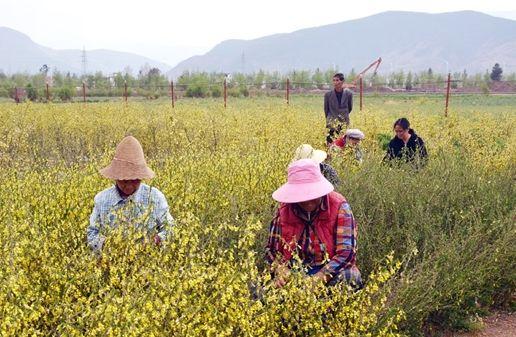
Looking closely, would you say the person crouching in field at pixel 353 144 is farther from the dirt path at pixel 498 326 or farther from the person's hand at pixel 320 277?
the person's hand at pixel 320 277

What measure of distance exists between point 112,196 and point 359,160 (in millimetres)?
3066

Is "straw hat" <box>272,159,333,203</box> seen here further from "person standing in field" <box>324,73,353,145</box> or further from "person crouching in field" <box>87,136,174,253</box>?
"person standing in field" <box>324,73,353,145</box>

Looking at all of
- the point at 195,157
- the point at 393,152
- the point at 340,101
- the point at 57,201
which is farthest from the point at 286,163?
the point at 340,101

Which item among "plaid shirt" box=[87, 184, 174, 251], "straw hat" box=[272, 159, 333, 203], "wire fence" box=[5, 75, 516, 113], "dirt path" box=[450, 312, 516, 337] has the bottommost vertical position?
"dirt path" box=[450, 312, 516, 337]

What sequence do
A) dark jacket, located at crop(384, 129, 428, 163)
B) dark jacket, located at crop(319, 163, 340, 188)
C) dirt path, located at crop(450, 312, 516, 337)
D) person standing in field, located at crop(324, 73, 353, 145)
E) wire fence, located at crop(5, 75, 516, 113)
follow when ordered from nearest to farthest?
1. dirt path, located at crop(450, 312, 516, 337)
2. dark jacket, located at crop(319, 163, 340, 188)
3. dark jacket, located at crop(384, 129, 428, 163)
4. person standing in field, located at crop(324, 73, 353, 145)
5. wire fence, located at crop(5, 75, 516, 113)

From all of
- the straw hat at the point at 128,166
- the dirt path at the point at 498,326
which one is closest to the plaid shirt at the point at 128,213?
the straw hat at the point at 128,166

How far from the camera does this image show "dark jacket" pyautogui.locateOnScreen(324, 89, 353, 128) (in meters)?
8.46

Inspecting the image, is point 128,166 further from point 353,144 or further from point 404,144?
point 404,144

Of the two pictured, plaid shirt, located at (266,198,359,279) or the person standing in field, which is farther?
the person standing in field

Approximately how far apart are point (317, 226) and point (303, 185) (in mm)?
261

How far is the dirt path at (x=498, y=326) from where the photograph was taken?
149 inches

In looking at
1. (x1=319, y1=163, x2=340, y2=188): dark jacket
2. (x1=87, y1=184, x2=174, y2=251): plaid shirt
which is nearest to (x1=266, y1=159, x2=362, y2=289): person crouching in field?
(x1=87, y1=184, x2=174, y2=251): plaid shirt

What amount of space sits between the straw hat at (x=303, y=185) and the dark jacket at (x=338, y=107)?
17.4 ft

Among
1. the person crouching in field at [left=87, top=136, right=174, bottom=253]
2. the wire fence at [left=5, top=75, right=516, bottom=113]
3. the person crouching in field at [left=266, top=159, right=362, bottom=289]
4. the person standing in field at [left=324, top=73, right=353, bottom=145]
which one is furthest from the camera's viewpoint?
the wire fence at [left=5, top=75, right=516, bottom=113]
